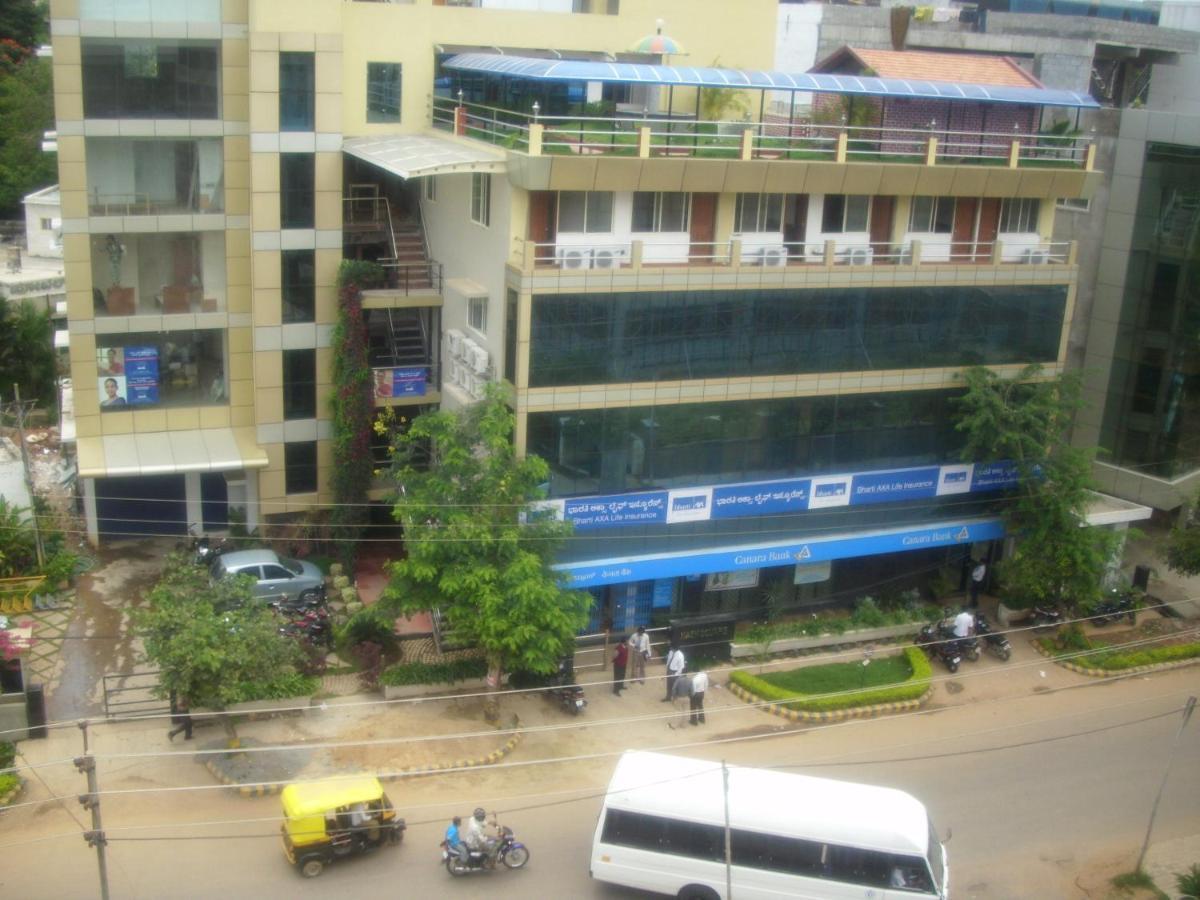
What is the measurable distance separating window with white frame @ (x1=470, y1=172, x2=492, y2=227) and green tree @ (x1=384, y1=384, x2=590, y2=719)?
16.4 feet

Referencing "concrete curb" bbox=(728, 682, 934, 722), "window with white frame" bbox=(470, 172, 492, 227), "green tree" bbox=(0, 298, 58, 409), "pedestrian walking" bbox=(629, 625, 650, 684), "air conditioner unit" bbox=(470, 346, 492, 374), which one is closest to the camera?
"concrete curb" bbox=(728, 682, 934, 722)

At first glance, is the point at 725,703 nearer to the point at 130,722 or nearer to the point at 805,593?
the point at 805,593

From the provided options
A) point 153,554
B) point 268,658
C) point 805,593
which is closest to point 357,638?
point 268,658

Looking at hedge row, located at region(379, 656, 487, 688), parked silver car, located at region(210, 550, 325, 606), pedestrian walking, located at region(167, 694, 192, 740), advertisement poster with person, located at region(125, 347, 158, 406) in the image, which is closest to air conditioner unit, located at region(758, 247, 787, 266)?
hedge row, located at region(379, 656, 487, 688)

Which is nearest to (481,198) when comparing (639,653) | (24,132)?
(639,653)

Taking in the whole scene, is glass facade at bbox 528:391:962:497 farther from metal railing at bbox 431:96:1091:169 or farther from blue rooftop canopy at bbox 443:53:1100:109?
blue rooftop canopy at bbox 443:53:1100:109

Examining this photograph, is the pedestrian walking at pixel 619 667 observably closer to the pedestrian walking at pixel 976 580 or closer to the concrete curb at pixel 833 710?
the concrete curb at pixel 833 710

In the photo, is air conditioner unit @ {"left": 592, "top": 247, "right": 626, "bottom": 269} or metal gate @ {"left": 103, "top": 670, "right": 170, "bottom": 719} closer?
metal gate @ {"left": 103, "top": 670, "right": 170, "bottom": 719}

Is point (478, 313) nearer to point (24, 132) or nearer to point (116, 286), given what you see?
point (116, 286)

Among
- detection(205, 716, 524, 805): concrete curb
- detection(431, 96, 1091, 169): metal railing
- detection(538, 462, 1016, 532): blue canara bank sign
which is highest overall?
detection(431, 96, 1091, 169): metal railing

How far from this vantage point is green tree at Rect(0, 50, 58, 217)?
60562 mm

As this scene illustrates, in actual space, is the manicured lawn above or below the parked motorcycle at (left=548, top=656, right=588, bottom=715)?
below

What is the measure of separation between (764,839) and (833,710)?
7.71 metres

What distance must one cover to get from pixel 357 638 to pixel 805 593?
1118 cm
